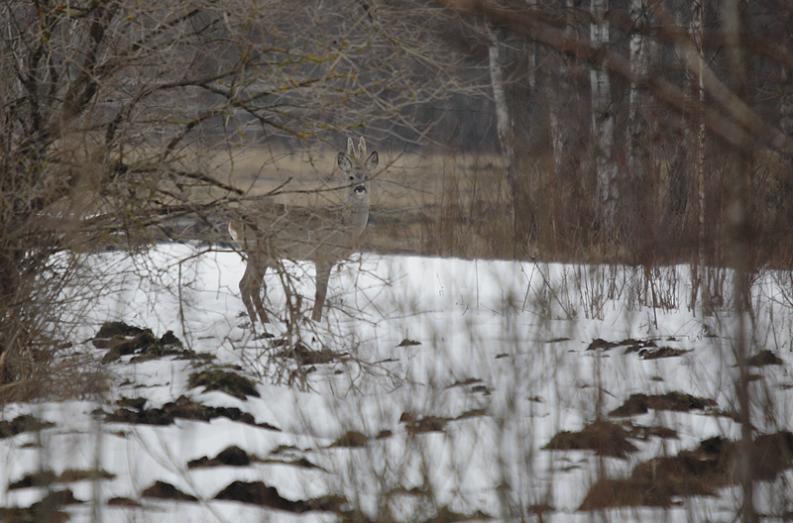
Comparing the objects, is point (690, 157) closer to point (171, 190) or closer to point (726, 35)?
point (171, 190)

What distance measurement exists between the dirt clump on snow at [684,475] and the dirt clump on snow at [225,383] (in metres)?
2.23

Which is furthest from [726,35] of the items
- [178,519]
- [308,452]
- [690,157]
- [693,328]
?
[690,157]

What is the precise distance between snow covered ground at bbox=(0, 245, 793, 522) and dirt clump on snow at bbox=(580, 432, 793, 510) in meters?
0.04

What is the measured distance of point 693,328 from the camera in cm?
625

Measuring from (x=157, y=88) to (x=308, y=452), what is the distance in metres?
2.19

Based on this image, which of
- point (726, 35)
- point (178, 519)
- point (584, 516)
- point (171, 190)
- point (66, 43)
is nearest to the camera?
point (726, 35)

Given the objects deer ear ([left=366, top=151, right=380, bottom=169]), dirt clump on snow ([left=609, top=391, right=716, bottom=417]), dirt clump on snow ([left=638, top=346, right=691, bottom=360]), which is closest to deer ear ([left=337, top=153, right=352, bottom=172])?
deer ear ([left=366, top=151, right=380, bottom=169])

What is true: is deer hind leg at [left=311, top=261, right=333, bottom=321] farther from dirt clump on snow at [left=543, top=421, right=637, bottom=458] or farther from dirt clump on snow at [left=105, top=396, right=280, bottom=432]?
dirt clump on snow at [left=543, top=421, right=637, bottom=458]

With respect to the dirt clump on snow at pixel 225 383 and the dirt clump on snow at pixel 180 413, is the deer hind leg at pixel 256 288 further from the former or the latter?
the dirt clump on snow at pixel 180 413

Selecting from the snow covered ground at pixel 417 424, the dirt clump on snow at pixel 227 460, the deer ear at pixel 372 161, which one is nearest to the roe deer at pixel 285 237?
the snow covered ground at pixel 417 424

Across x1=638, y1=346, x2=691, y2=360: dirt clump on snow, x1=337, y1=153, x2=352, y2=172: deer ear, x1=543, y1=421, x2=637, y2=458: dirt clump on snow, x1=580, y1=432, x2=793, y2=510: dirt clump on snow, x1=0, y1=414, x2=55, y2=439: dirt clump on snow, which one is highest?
x1=337, y1=153, x2=352, y2=172: deer ear

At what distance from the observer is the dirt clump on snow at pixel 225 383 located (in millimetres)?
5254

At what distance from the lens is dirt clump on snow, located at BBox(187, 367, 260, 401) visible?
5.25 meters

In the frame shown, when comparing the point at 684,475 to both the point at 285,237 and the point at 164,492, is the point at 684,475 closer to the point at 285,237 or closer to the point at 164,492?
the point at 164,492
